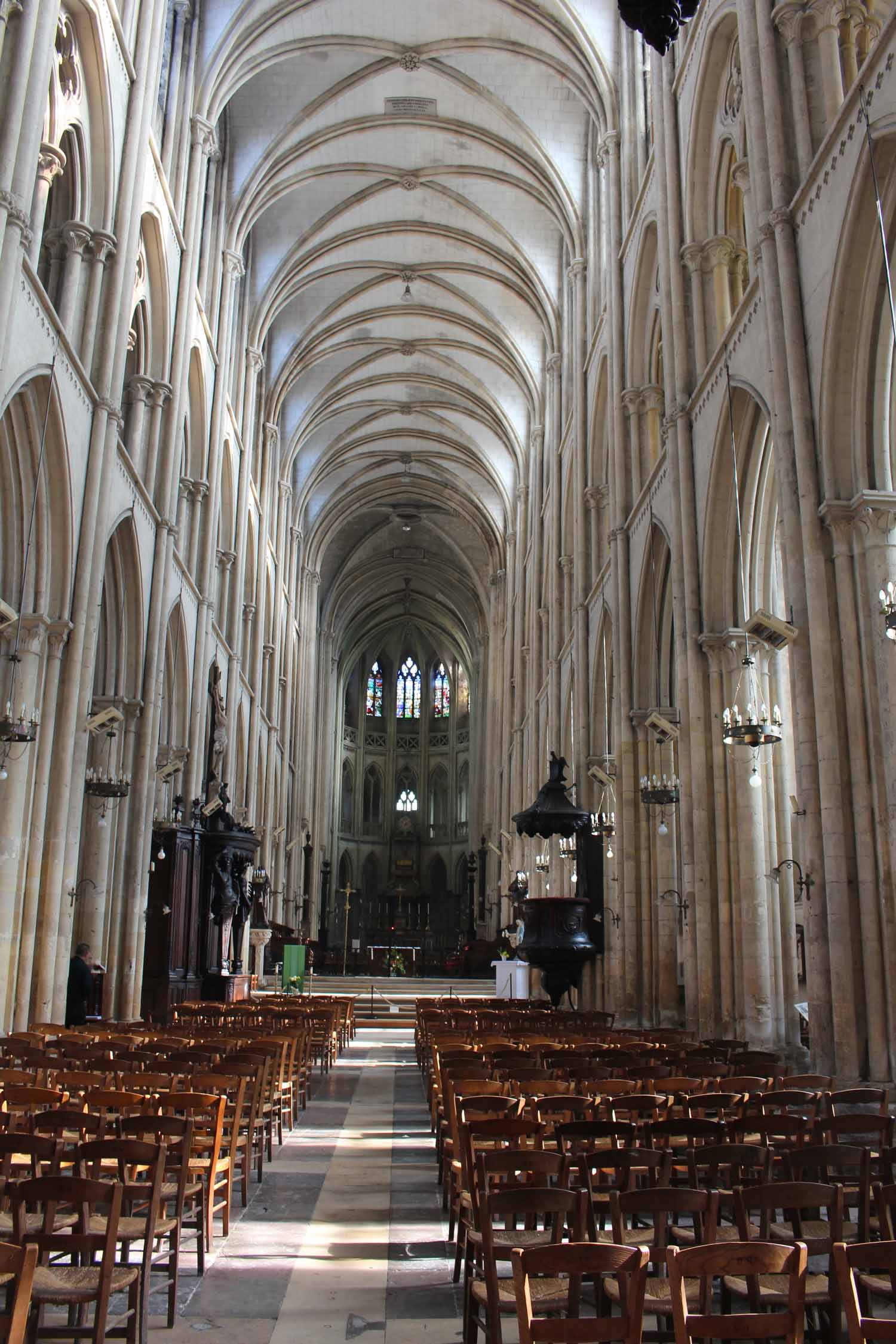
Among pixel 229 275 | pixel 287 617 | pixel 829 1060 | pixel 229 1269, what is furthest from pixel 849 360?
pixel 287 617

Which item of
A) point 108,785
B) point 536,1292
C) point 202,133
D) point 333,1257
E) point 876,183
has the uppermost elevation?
point 202,133

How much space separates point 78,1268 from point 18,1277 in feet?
6.40

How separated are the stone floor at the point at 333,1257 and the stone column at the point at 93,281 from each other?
10.6m

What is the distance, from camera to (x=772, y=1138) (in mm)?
7273

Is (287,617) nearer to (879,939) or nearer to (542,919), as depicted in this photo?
(542,919)

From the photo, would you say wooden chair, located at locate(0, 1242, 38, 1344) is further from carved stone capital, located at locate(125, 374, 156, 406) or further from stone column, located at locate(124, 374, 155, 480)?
carved stone capital, located at locate(125, 374, 156, 406)

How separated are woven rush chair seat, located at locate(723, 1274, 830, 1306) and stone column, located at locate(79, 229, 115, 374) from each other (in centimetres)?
1401

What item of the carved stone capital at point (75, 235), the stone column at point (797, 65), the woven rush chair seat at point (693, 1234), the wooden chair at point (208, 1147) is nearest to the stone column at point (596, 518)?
the carved stone capital at point (75, 235)

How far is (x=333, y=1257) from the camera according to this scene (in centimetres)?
616

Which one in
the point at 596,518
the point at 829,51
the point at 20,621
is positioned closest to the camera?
the point at 829,51

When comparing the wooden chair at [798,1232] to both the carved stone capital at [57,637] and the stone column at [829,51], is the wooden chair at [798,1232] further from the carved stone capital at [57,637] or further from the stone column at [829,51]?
the carved stone capital at [57,637]

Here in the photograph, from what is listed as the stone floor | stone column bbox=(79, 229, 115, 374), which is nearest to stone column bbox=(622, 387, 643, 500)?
stone column bbox=(79, 229, 115, 374)

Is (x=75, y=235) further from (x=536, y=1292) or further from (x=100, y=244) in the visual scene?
(x=536, y=1292)

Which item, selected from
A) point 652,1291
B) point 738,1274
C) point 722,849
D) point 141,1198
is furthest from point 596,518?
→ point 738,1274
